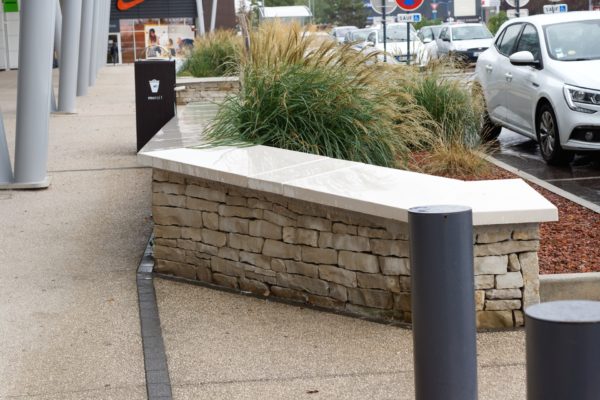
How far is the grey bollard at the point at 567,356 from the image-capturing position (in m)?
2.40

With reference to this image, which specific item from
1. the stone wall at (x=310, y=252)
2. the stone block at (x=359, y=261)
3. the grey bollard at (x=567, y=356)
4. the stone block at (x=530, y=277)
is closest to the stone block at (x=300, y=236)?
the stone wall at (x=310, y=252)

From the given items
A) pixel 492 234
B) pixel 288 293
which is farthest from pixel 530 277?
pixel 288 293

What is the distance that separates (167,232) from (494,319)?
2.63 meters

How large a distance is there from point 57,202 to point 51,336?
476 cm

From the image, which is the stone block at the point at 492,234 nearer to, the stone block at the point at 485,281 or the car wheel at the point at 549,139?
the stone block at the point at 485,281

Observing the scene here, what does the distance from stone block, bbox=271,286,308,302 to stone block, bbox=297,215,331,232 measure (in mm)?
453

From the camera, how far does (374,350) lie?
5.76m

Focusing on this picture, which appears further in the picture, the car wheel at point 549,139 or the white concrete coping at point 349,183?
the car wheel at point 549,139

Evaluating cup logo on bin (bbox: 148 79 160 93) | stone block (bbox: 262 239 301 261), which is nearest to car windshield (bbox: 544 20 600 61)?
cup logo on bin (bbox: 148 79 160 93)

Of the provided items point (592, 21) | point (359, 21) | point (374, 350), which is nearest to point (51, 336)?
point (374, 350)

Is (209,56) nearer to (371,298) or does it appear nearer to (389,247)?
(371,298)

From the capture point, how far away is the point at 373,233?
618 cm

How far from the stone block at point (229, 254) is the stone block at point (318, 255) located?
646 mm

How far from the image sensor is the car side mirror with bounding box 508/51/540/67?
1228cm
